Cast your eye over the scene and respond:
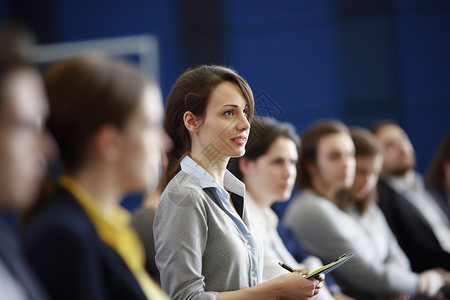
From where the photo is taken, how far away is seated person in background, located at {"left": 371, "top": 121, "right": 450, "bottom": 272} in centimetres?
313

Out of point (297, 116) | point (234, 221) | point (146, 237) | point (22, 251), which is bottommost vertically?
point (297, 116)

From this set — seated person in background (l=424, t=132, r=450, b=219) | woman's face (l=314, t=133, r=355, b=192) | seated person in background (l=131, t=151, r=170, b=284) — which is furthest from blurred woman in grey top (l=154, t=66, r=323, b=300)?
seated person in background (l=424, t=132, r=450, b=219)

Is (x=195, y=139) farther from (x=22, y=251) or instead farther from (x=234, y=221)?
(x=22, y=251)

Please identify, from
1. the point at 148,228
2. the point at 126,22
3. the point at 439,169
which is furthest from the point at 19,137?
the point at 126,22

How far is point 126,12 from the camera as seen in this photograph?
5695 mm

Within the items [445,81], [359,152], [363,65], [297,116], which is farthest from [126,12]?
[359,152]

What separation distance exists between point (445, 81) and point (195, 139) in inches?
182

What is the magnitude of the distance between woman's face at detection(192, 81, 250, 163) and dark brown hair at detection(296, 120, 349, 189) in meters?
1.20

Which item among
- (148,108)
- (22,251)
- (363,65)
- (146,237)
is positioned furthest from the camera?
(363,65)

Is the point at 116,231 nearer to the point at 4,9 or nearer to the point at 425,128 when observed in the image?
the point at 425,128

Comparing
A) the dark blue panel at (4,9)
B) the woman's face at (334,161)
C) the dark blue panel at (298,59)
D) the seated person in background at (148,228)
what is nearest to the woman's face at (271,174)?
the seated person in background at (148,228)

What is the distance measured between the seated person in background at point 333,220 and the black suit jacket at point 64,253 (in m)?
1.67

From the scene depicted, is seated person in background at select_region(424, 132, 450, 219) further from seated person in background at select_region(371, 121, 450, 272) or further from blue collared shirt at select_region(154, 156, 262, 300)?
blue collared shirt at select_region(154, 156, 262, 300)

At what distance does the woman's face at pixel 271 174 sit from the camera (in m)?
1.99
